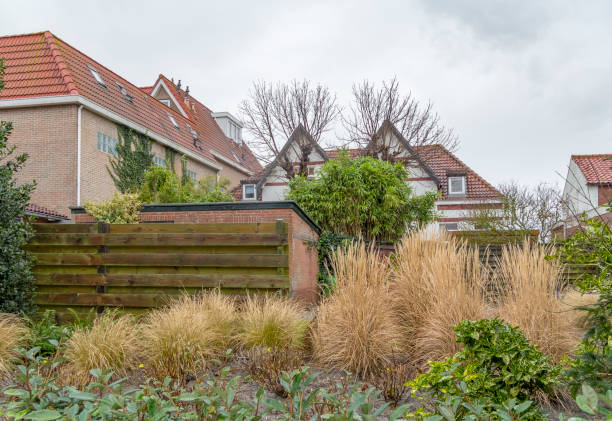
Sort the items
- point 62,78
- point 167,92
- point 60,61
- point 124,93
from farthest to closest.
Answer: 1. point 167,92
2. point 124,93
3. point 60,61
4. point 62,78

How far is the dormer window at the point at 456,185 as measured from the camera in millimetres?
22856

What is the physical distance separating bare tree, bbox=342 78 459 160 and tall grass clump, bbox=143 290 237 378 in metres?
16.9

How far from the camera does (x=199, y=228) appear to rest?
5.84 meters

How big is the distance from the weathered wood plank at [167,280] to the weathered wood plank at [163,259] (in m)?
0.14

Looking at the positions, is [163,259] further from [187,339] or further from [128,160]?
[128,160]

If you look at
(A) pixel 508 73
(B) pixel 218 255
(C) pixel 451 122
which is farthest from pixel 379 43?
(C) pixel 451 122

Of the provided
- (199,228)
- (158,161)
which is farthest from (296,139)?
(199,228)

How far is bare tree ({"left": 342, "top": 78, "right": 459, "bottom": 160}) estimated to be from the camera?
20.8 m

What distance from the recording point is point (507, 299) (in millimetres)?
3869

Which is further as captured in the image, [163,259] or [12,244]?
[163,259]

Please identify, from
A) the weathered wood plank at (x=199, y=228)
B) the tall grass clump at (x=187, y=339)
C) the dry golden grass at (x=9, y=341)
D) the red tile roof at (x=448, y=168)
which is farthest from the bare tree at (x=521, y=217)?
the dry golden grass at (x=9, y=341)

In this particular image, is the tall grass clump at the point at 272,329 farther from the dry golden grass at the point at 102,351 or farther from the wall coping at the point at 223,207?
the wall coping at the point at 223,207

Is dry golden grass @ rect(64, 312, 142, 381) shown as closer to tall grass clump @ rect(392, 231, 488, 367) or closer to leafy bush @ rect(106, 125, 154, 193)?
tall grass clump @ rect(392, 231, 488, 367)

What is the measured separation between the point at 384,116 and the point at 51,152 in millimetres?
13325
